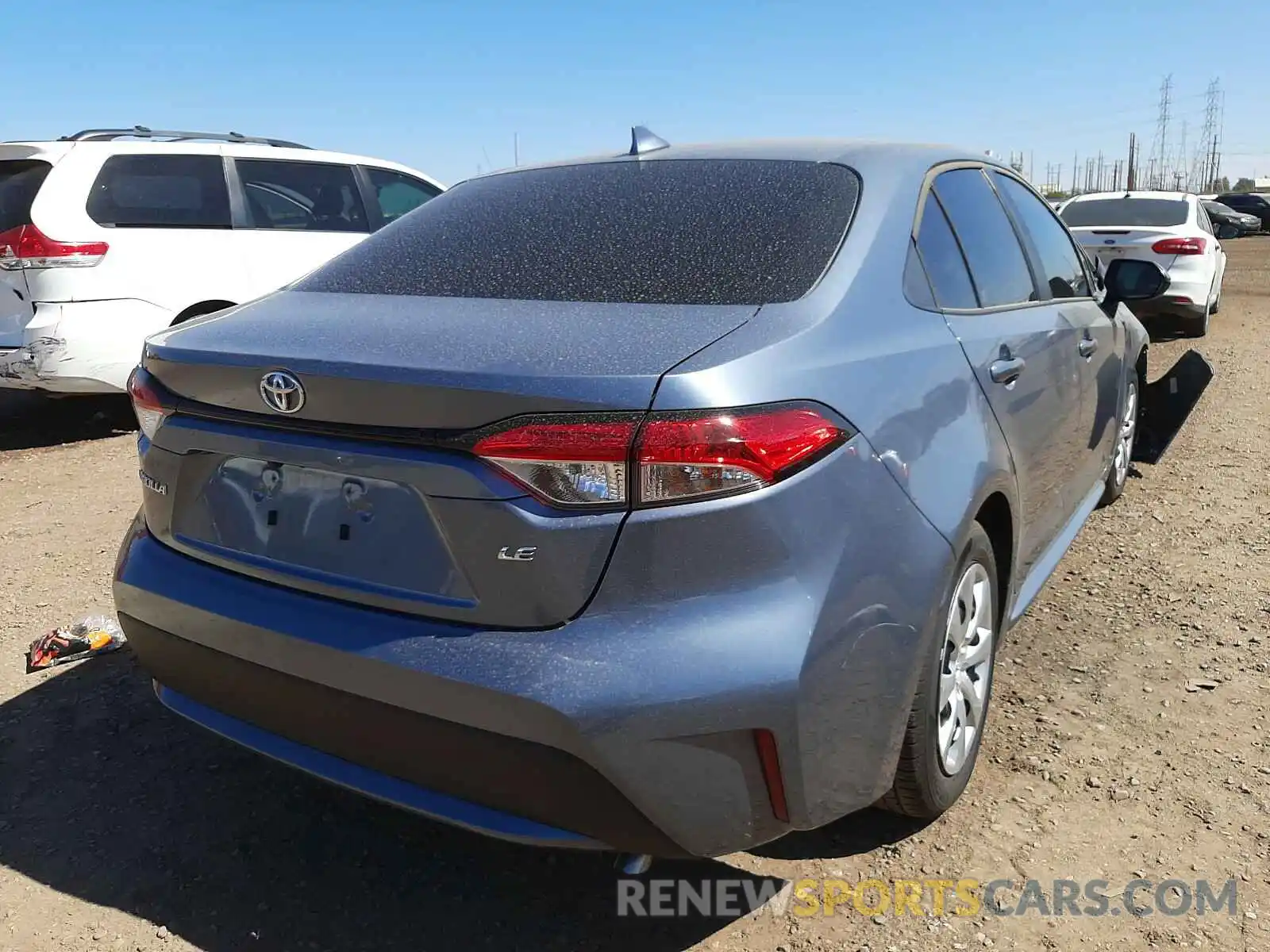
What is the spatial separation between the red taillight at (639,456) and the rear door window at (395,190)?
658 centimetres

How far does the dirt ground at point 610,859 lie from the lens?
7.30 ft

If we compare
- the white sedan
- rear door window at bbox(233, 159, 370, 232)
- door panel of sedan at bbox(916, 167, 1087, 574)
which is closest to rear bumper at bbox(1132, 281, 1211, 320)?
the white sedan

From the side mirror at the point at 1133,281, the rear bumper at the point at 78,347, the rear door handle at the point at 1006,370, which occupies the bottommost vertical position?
the rear bumper at the point at 78,347

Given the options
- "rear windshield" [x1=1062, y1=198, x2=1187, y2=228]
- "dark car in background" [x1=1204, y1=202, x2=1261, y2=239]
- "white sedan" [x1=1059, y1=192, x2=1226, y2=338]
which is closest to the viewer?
"white sedan" [x1=1059, y1=192, x2=1226, y2=338]

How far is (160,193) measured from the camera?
6598 mm

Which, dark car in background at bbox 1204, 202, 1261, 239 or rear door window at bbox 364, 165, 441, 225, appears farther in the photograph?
dark car in background at bbox 1204, 202, 1261, 239

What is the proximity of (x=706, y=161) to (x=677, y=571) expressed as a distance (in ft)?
4.78

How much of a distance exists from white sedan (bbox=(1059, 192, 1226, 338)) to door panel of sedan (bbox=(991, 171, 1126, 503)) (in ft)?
19.1

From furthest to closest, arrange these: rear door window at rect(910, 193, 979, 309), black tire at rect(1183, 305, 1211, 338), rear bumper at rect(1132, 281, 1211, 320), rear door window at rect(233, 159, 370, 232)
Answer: black tire at rect(1183, 305, 1211, 338)
rear bumper at rect(1132, 281, 1211, 320)
rear door window at rect(233, 159, 370, 232)
rear door window at rect(910, 193, 979, 309)

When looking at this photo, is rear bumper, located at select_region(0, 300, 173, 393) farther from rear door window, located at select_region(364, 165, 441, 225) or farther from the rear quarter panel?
the rear quarter panel

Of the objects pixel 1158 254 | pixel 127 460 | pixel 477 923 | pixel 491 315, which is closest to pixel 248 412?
pixel 491 315

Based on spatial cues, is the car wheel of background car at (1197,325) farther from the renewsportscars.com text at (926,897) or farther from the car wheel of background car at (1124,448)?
the renewsportscars.com text at (926,897)

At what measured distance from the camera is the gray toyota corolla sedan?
1.77 metres

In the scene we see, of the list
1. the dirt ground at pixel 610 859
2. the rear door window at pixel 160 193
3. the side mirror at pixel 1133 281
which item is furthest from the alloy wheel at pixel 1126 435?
the rear door window at pixel 160 193
